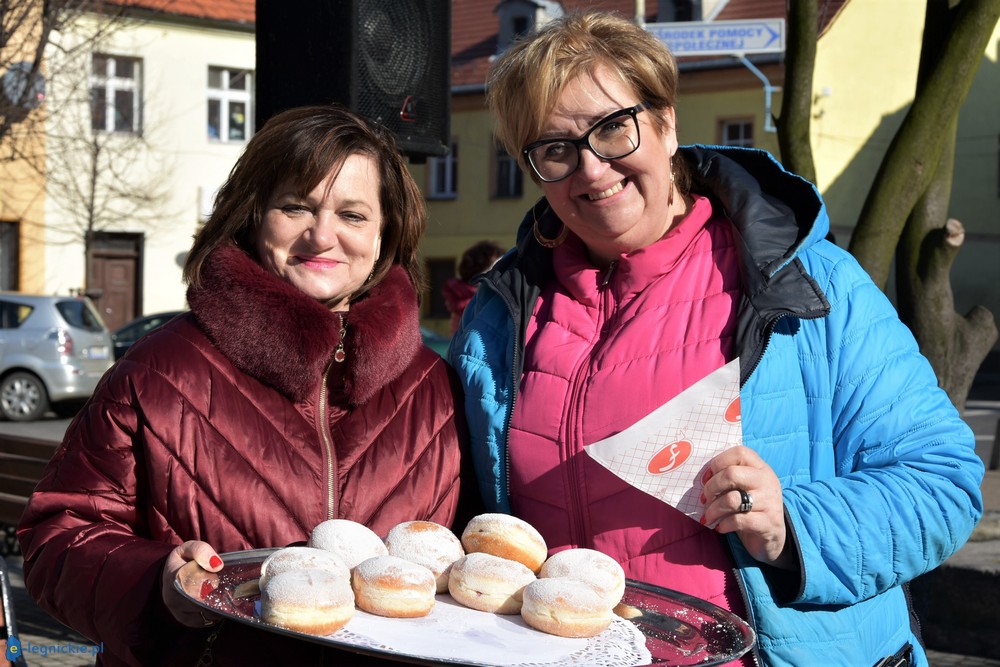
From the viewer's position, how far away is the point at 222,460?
7.97 feet

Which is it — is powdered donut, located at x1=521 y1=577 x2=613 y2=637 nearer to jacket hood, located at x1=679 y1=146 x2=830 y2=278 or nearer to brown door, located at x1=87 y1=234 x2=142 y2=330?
jacket hood, located at x1=679 y1=146 x2=830 y2=278

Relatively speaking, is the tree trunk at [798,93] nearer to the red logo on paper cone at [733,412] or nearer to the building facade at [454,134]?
the red logo on paper cone at [733,412]

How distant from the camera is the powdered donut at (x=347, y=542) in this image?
2.19m

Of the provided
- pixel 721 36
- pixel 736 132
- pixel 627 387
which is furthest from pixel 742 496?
pixel 736 132

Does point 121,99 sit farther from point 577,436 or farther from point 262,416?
point 577,436

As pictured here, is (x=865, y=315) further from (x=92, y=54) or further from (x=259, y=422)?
(x=92, y=54)

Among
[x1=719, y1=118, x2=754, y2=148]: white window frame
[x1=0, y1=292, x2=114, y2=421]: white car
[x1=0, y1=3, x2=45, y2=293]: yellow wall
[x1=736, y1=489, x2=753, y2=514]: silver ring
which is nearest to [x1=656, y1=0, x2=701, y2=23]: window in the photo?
[x1=719, y1=118, x2=754, y2=148]: white window frame

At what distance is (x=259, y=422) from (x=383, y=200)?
58 centimetres

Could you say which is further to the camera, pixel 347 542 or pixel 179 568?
pixel 347 542

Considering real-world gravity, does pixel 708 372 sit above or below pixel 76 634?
above

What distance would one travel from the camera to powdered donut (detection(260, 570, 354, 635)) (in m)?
1.92

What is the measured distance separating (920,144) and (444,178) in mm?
26558

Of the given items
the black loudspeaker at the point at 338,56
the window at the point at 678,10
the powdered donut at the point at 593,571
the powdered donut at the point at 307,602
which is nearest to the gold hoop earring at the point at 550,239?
the powdered donut at the point at 593,571

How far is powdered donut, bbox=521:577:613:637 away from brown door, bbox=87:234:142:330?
2759 centimetres
